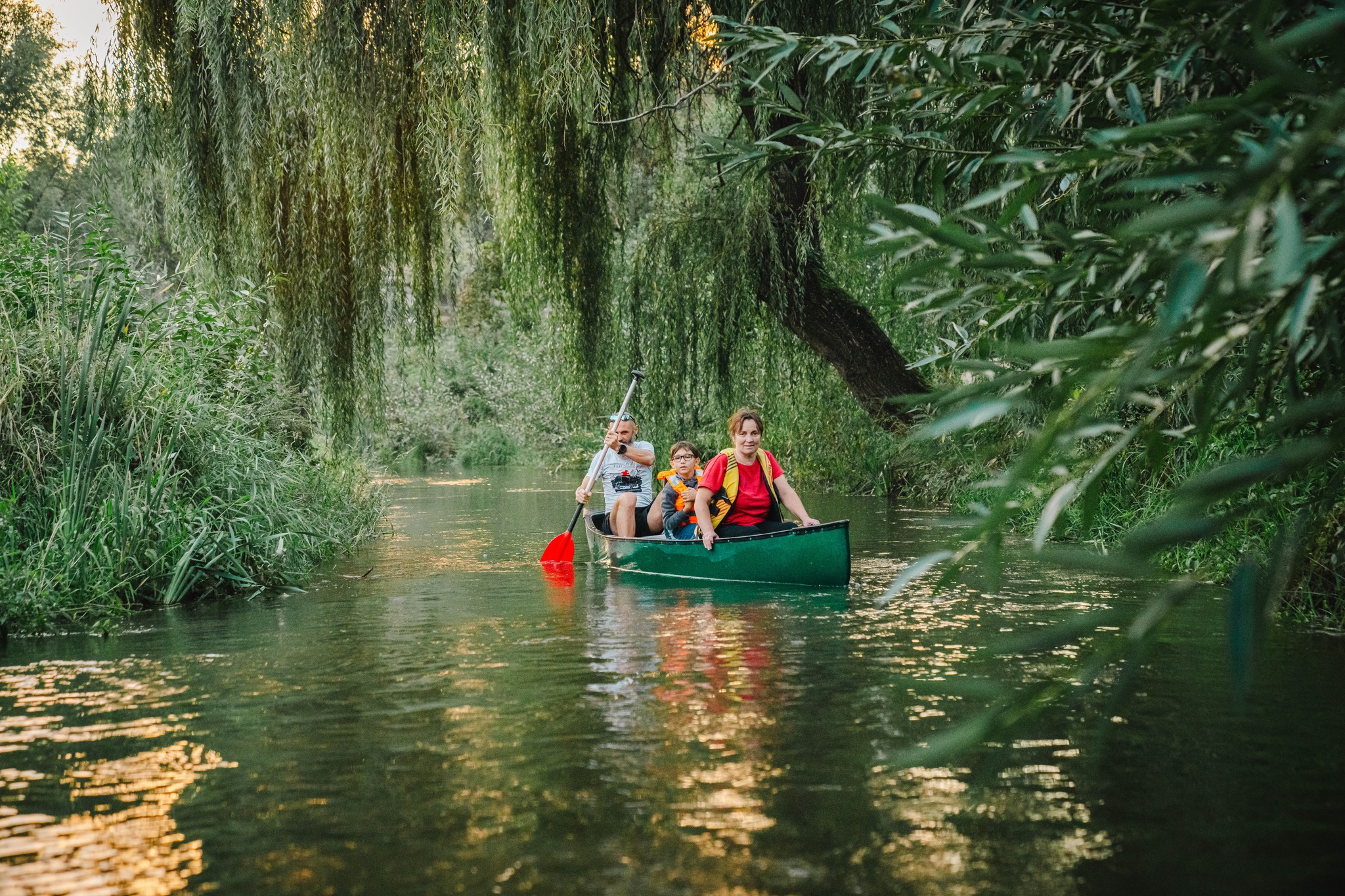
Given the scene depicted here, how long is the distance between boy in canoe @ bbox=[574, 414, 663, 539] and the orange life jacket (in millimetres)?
358

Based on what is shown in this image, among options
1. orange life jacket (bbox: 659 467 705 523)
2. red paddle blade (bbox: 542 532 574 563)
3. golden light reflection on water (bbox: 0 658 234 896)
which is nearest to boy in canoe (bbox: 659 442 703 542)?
orange life jacket (bbox: 659 467 705 523)

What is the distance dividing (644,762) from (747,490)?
17.7 feet

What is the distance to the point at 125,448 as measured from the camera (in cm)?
851

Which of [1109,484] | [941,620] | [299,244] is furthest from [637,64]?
[1109,484]

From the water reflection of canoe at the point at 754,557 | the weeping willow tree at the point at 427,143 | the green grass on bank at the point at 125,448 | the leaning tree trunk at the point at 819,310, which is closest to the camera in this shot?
the green grass on bank at the point at 125,448

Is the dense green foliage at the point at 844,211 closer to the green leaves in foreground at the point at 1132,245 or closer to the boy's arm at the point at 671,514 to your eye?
the green leaves in foreground at the point at 1132,245

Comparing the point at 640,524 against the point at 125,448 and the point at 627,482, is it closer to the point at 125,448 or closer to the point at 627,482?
the point at 627,482

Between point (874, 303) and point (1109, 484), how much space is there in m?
2.55

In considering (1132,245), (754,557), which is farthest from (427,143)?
(1132,245)

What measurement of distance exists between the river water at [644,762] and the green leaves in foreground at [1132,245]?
47cm

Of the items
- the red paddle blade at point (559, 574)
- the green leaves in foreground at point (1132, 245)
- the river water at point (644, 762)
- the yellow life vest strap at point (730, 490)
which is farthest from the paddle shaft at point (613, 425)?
the green leaves in foreground at point (1132, 245)

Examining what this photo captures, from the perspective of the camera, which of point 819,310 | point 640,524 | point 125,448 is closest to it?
point 125,448

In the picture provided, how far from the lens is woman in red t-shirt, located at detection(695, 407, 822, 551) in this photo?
9.34 meters

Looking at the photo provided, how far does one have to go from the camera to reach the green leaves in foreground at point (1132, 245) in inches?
79.0
